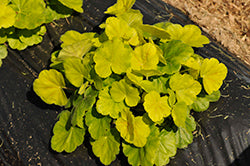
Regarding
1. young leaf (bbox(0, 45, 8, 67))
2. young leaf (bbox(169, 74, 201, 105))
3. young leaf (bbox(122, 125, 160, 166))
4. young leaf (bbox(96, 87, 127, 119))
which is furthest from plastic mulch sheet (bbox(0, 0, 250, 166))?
young leaf (bbox(96, 87, 127, 119))

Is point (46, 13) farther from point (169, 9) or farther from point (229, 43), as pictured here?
point (229, 43)

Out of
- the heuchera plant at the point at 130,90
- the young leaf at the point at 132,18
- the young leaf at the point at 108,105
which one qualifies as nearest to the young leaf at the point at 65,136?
the heuchera plant at the point at 130,90

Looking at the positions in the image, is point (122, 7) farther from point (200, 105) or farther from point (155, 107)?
point (200, 105)

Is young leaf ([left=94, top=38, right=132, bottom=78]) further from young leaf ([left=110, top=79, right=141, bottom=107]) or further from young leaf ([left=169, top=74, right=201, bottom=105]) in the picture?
young leaf ([left=169, top=74, right=201, bottom=105])

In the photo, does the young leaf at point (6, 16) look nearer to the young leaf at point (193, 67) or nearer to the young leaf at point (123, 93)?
the young leaf at point (123, 93)

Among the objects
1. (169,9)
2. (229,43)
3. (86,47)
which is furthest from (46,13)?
(229,43)
